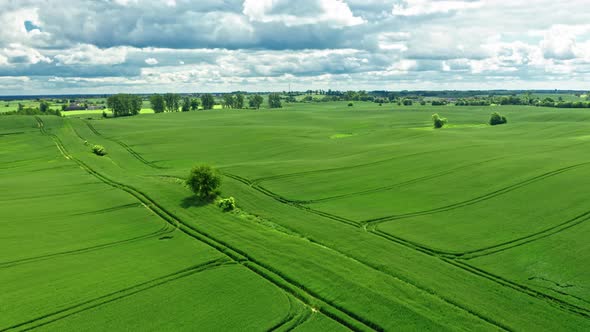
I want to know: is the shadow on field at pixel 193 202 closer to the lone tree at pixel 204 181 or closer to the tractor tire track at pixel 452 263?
the lone tree at pixel 204 181

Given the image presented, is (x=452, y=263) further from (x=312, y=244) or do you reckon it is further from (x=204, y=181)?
(x=204, y=181)

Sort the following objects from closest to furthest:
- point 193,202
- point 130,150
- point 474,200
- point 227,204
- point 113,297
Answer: point 113,297 → point 474,200 → point 227,204 → point 193,202 → point 130,150

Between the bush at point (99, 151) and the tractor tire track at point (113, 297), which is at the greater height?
the bush at point (99, 151)

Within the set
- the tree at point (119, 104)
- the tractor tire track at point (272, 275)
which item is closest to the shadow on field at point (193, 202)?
the tractor tire track at point (272, 275)

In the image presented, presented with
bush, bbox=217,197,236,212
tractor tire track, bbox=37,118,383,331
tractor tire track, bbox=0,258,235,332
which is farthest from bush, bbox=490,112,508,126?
tractor tire track, bbox=0,258,235,332

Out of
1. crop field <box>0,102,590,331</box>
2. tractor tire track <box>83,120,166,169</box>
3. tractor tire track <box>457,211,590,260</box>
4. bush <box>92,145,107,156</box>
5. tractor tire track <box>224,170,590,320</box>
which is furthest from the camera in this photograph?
bush <box>92,145,107,156</box>

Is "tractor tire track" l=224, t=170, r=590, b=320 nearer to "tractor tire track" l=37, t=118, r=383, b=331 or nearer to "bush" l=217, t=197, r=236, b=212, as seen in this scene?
"tractor tire track" l=37, t=118, r=383, b=331

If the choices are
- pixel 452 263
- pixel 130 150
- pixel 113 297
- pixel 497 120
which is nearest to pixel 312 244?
pixel 452 263
